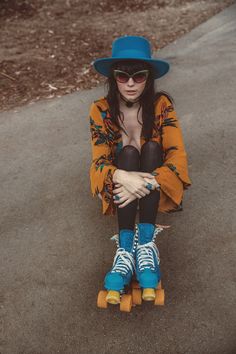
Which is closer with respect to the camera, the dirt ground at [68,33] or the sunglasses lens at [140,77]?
the sunglasses lens at [140,77]

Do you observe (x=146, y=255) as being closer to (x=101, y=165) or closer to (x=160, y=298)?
(x=160, y=298)

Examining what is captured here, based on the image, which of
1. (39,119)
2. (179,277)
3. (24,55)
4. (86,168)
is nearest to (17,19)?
(24,55)

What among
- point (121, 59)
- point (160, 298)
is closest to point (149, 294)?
point (160, 298)

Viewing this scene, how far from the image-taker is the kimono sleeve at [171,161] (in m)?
3.08

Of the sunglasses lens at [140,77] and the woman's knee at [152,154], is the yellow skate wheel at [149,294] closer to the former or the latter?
the woman's knee at [152,154]

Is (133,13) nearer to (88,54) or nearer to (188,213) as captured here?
(88,54)

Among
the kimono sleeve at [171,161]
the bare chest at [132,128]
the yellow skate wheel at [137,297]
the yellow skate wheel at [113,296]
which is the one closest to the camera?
the yellow skate wheel at [113,296]

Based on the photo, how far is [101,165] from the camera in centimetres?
322

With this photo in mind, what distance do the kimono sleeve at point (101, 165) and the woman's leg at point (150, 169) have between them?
26 centimetres

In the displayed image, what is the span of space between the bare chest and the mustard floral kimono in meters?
0.05

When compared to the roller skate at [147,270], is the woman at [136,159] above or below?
above

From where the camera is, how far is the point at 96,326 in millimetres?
2943

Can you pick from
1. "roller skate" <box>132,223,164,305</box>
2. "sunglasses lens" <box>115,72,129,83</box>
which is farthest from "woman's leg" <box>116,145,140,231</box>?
"sunglasses lens" <box>115,72,129,83</box>

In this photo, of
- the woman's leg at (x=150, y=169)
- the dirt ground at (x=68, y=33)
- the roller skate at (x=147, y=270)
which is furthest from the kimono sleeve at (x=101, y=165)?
the dirt ground at (x=68, y=33)
